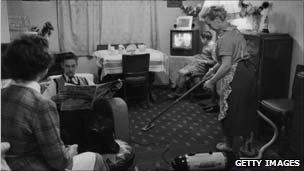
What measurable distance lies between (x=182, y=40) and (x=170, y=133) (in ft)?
8.25

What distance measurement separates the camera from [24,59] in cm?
132

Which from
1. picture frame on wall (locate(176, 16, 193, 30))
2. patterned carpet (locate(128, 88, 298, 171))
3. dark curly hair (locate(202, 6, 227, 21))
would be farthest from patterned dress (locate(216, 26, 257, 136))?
picture frame on wall (locate(176, 16, 193, 30))

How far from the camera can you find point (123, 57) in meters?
4.66

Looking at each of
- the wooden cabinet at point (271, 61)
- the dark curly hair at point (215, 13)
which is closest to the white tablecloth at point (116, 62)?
the wooden cabinet at point (271, 61)

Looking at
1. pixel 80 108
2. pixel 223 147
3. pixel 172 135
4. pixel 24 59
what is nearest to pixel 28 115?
pixel 24 59

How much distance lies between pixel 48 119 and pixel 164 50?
5.20 m

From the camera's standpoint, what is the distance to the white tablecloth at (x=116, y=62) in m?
4.83

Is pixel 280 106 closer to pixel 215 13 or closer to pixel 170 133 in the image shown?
pixel 215 13

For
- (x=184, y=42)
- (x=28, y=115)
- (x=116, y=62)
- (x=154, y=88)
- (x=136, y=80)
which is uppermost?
(x=184, y=42)

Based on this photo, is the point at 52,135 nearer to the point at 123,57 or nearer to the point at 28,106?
the point at 28,106

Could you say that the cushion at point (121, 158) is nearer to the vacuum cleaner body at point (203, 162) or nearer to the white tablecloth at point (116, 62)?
the vacuum cleaner body at point (203, 162)

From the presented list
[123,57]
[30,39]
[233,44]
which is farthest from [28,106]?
[123,57]

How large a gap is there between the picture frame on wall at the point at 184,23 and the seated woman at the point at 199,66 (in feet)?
1.55

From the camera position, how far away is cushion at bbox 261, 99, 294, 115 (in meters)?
2.88
